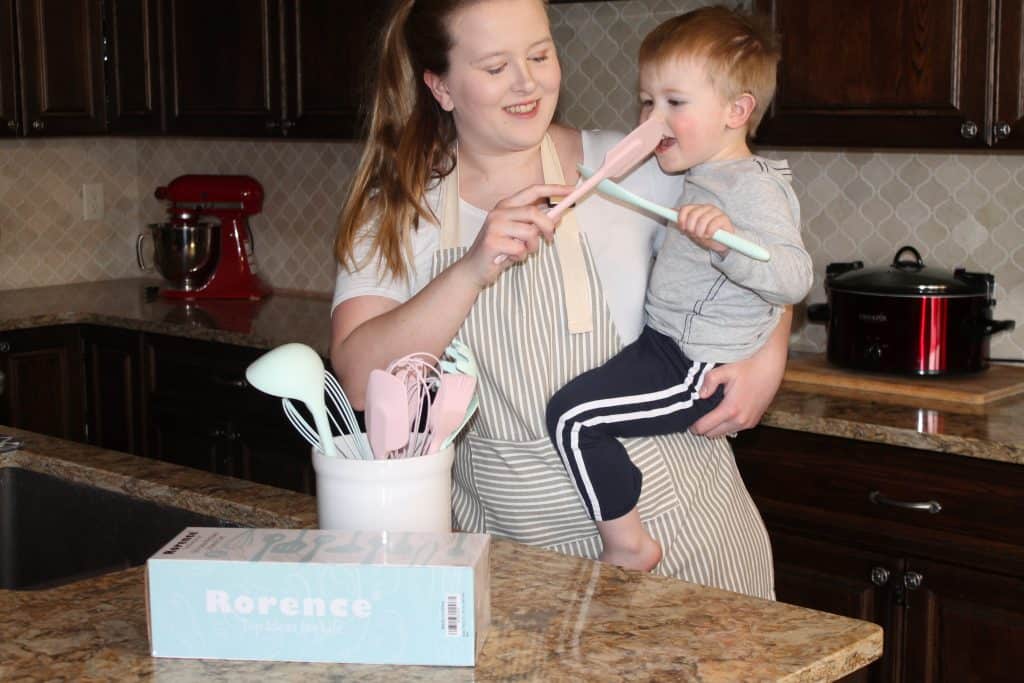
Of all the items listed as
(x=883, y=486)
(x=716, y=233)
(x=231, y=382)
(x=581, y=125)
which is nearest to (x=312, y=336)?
(x=231, y=382)

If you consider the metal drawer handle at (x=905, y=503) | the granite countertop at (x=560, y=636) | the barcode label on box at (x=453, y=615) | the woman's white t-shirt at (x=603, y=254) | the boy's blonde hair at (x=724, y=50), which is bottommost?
the metal drawer handle at (x=905, y=503)

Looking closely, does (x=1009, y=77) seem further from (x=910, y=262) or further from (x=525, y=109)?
(x=525, y=109)

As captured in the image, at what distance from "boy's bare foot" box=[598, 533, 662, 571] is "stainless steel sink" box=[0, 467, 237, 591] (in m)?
0.49

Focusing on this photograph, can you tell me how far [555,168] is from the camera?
186cm

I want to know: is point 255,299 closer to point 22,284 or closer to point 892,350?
point 22,284

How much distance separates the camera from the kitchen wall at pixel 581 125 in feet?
9.66

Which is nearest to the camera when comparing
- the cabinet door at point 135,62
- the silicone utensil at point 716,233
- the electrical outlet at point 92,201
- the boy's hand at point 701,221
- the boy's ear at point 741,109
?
the silicone utensil at point 716,233

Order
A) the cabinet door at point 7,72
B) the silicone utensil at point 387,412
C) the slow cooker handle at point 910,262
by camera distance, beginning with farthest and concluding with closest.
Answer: the cabinet door at point 7,72, the slow cooker handle at point 910,262, the silicone utensil at point 387,412

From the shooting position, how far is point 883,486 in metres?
2.51

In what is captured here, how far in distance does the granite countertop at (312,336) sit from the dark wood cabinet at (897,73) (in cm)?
50

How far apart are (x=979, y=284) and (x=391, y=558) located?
190 centimetres

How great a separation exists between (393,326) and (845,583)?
4.15ft

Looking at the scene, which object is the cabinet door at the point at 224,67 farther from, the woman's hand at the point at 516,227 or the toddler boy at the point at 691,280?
the woman's hand at the point at 516,227

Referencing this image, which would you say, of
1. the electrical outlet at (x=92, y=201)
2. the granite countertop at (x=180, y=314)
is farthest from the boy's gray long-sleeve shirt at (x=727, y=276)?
the electrical outlet at (x=92, y=201)
